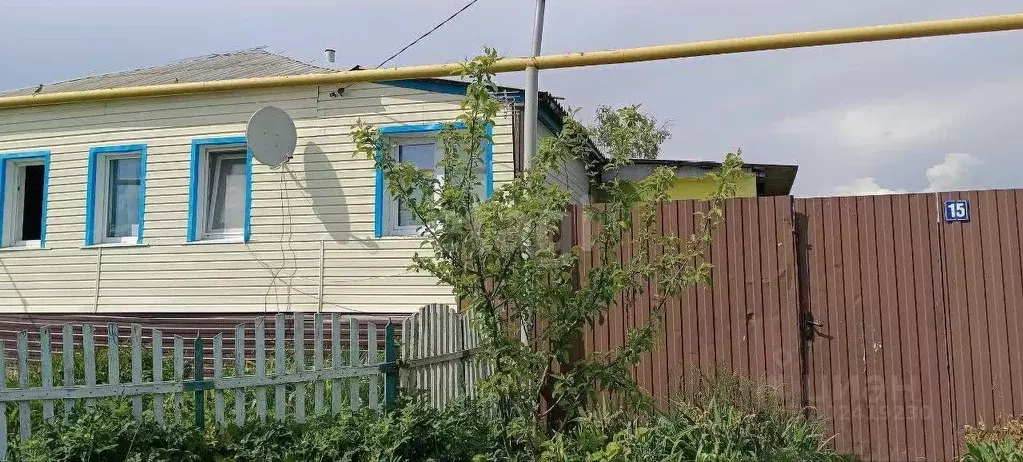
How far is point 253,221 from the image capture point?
856cm

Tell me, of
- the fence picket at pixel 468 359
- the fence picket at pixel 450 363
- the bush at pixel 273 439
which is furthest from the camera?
the fence picket at pixel 468 359

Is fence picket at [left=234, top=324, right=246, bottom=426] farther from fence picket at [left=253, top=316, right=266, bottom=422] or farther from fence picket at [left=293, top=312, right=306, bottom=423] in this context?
fence picket at [left=293, top=312, right=306, bottom=423]

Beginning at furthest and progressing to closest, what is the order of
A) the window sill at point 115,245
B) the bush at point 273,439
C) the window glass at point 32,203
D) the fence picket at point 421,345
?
the window glass at point 32,203 < the window sill at point 115,245 < the fence picket at point 421,345 < the bush at point 273,439

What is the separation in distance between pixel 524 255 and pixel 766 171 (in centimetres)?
813

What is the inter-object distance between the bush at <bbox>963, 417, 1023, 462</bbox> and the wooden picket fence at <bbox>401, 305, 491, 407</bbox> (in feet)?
10.8

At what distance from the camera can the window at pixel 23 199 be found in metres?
9.46

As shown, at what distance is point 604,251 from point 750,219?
178 cm

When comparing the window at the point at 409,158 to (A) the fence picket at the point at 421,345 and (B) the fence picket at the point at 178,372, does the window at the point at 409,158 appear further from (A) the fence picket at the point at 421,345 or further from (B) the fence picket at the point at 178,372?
(B) the fence picket at the point at 178,372

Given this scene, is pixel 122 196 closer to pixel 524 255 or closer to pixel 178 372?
pixel 178 372

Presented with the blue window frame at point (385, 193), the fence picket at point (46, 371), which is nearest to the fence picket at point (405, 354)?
the fence picket at point (46, 371)

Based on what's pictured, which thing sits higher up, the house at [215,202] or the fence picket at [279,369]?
the house at [215,202]

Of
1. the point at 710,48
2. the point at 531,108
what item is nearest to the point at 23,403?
the point at 531,108

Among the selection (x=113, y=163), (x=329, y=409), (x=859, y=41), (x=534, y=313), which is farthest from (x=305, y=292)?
(x=859, y=41)

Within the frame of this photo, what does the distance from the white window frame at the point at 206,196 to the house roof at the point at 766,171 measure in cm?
472
